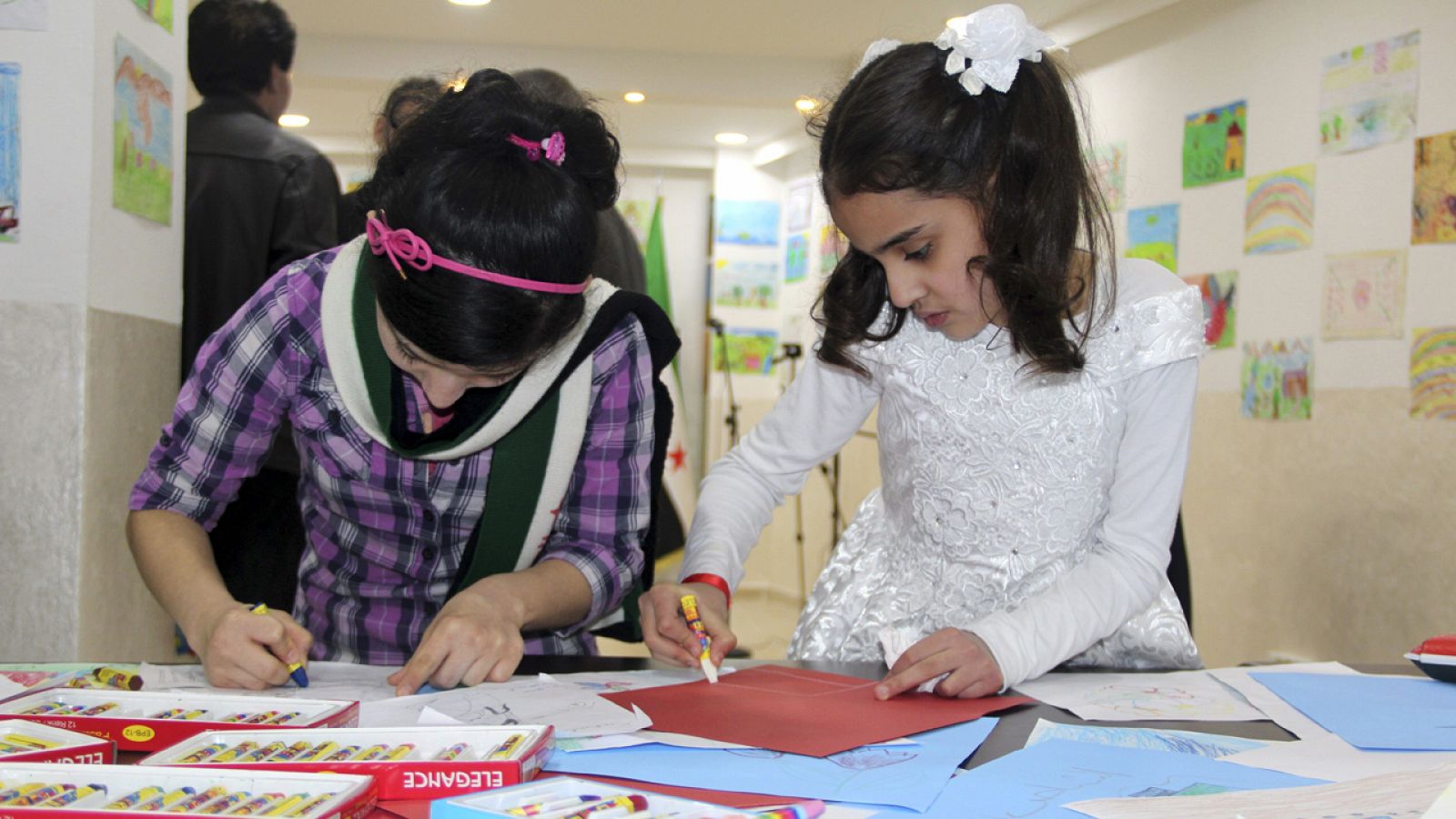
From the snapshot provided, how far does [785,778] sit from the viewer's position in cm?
85

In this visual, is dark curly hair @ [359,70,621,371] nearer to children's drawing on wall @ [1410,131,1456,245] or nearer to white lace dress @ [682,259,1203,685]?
white lace dress @ [682,259,1203,685]

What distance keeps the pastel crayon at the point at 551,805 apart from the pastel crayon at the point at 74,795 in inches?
9.1

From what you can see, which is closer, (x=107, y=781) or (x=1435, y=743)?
(x=107, y=781)

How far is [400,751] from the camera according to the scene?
797mm

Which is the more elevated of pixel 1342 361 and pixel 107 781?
pixel 1342 361

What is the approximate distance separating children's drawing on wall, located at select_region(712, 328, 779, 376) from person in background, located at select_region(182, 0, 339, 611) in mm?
4216

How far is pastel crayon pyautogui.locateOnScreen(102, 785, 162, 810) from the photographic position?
2.17 feet

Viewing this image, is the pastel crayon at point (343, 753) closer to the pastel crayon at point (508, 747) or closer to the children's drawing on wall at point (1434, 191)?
the pastel crayon at point (508, 747)

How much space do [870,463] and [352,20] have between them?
277 centimetres

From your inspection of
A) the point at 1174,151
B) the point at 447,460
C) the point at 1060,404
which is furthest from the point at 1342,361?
the point at 447,460

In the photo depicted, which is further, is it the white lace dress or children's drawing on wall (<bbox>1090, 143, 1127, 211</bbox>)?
children's drawing on wall (<bbox>1090, 143, 1127, 211</bbox>)

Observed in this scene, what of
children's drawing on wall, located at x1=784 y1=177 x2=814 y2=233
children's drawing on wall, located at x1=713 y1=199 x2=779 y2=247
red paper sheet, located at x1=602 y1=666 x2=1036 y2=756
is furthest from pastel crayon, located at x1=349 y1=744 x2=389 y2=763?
children's drawing on wall, located at x1=713 y1=199 x2=779 y2=247

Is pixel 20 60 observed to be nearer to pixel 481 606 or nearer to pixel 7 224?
pixel 7 224

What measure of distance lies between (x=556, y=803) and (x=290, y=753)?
0.63 ft
